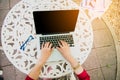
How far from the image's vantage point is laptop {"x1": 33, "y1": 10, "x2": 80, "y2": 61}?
1.98 meters

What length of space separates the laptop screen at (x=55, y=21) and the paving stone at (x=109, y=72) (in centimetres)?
47

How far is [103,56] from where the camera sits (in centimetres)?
218

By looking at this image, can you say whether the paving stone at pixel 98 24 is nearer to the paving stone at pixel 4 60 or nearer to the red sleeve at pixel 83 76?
the red sleeve at pixel 83 76

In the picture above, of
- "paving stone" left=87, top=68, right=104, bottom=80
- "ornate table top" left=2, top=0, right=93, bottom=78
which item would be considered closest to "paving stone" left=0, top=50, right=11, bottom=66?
"ornate table top" left=2, top=0, right=93, bottom=78

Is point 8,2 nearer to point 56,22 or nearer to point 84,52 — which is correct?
point 56,22

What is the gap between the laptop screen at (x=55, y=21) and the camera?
6.50 feet

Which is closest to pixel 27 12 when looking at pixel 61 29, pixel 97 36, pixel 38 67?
pixel 61 29

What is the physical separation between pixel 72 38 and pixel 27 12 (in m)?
0.42

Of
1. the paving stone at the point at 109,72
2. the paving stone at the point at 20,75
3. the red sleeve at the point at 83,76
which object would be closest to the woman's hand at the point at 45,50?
the paving stone at the point at 20,75

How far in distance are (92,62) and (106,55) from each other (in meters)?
0.15

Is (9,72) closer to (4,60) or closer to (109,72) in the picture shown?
(4,60)

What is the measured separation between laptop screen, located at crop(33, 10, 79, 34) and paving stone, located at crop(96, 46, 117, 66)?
13.0 inches

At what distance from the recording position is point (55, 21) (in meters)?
2.01

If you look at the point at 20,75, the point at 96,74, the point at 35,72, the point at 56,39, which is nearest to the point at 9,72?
the point at 20,75
